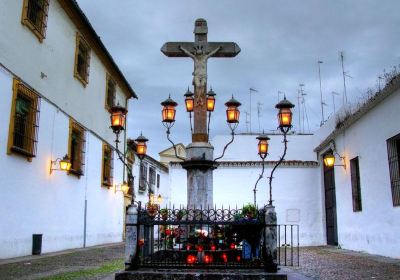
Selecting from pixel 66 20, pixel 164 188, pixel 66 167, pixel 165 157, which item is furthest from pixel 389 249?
pixel 165 157

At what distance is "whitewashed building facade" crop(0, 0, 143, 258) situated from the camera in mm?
11203

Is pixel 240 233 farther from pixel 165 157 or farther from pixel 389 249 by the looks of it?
pixel 165 157

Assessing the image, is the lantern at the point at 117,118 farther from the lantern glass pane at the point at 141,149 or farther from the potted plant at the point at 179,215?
the lantern glass pane at the point at 141,149

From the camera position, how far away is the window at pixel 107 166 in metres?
19.5

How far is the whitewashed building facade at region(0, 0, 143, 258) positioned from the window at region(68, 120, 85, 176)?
0.12ft

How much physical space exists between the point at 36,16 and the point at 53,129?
3222 millimetres

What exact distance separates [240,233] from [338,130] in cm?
1000

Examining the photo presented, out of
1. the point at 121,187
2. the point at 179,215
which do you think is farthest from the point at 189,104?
the point at 121,187

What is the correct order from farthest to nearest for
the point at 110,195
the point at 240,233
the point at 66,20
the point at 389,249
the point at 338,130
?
the point at 110,195 < the point at 338,130 < the point at 66,20 < the point at 389,249 < the point at 240,233

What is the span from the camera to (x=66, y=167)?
13.7 m

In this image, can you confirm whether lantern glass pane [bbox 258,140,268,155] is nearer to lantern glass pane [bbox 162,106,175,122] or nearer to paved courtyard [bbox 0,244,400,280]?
paved courtyard [bbox 0,244,400,280]

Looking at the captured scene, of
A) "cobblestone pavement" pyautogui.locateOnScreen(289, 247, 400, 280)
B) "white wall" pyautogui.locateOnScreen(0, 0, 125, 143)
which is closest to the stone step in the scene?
"cobblestone pavement" pyautogui.locateOnScreen(289, 247, 400, 280)

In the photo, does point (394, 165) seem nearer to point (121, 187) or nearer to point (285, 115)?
point (285, 115)

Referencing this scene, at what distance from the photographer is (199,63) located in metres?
10.0
